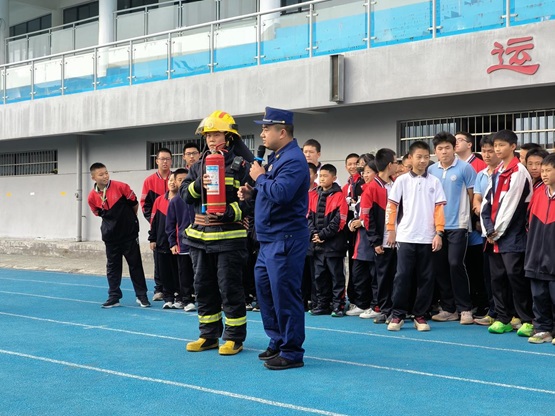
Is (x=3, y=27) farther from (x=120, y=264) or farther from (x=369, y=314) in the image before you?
(x=369, y=314)

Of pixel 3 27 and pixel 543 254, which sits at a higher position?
pixel 3 27

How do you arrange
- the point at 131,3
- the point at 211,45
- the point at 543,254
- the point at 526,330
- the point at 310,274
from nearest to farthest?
the point at 543,254, the point at 526,330, the point at 310,274, the point at 211,45, the point at 131,3

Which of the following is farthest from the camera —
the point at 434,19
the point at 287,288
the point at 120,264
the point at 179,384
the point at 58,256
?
the point at 58,256

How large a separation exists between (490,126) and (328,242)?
5720mm

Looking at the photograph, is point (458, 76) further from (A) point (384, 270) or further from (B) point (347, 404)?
(B) point (347, 404)

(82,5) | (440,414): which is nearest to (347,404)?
(440,414)

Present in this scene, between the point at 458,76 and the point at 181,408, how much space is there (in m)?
9.92

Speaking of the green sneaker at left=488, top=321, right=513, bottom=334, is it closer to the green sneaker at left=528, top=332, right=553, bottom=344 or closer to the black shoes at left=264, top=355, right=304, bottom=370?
the green sneaker at left=528, top=332, right=553, bottom=344

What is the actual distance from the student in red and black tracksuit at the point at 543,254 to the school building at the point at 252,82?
5.40 metres

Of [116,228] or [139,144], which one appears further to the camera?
[139,144]

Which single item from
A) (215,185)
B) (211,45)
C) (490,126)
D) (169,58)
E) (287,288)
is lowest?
(287,288)

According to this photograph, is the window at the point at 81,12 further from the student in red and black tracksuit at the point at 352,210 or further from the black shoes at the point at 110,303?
the student in red and black tracksuit at the point at 352,210

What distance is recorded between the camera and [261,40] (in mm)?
16750

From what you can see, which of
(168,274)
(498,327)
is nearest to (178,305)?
(168,274)
